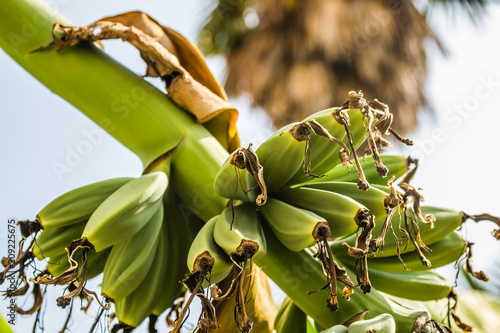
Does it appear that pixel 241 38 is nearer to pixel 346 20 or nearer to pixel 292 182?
pixel 346 20

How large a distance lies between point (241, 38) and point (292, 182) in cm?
613

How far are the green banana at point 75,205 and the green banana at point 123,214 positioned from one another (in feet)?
0.26

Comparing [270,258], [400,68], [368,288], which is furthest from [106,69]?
[400,68]

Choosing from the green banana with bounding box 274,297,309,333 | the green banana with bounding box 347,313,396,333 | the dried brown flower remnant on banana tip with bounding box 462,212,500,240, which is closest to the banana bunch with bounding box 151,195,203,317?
the green banana with bounding box 274,297,309,333

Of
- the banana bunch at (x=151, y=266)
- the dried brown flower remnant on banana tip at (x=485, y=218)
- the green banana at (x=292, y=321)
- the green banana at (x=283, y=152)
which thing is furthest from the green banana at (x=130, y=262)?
the dried brown flower remnant on banana tip at (x=485, y=218)

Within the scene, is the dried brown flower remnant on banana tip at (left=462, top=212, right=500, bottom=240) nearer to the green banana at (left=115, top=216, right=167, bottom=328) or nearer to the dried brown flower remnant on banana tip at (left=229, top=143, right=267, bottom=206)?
the dried brown flower remnant on banana tip at (left=229, top=143, right=267, bottom=206)

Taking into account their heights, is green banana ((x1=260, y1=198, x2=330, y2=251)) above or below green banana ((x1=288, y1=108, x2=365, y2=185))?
below

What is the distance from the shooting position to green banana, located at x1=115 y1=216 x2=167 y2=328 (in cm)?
90

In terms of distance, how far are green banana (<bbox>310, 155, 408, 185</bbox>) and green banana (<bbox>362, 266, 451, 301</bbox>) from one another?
0.18 metres

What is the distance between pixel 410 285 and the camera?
37.1 inches

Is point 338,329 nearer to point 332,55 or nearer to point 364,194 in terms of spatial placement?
point 364,194

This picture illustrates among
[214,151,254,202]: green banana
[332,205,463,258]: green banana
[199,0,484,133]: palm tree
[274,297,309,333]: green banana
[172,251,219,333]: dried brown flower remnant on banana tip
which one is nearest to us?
[172,251,219,333]: dried brown flower remnant on banana tip

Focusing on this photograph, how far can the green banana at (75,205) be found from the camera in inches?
33.1

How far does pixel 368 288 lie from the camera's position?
74cm
